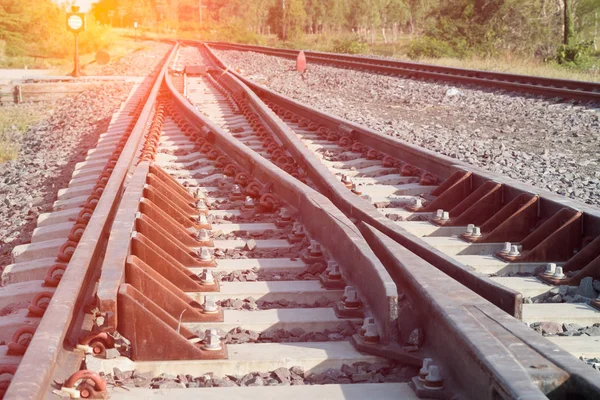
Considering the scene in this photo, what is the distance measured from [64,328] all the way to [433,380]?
4.05ft

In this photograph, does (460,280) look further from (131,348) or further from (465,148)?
(465,148)

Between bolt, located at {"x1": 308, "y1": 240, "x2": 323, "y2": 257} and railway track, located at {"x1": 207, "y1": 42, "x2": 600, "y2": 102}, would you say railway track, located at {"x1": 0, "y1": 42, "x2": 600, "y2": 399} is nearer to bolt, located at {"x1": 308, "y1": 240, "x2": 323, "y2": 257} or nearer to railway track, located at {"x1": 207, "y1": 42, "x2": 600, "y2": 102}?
bolt, located at {"x1": 308, "y1": 240, "x2": 323, "y2": 257}

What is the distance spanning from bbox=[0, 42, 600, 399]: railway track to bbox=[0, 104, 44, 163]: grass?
5483mm

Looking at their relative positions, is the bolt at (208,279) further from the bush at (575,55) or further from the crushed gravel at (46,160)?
the bush at (575,55)

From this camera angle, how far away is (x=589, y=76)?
2150 centimetres

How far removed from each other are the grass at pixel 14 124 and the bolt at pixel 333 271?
7841mm

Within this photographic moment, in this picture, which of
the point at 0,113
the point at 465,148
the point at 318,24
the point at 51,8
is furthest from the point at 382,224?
the point at 318,24

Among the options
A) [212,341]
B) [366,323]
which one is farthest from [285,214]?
[212,341]

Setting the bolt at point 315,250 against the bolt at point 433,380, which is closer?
the bolt at point 433,380

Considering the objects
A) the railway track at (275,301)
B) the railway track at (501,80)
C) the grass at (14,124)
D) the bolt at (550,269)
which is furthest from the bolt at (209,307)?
the railway track at (501,80)

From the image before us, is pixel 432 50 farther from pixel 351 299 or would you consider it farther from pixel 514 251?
pixel 351 299

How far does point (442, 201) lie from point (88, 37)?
1636 inches

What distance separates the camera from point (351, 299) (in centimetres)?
353

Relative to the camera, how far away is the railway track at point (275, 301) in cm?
260
